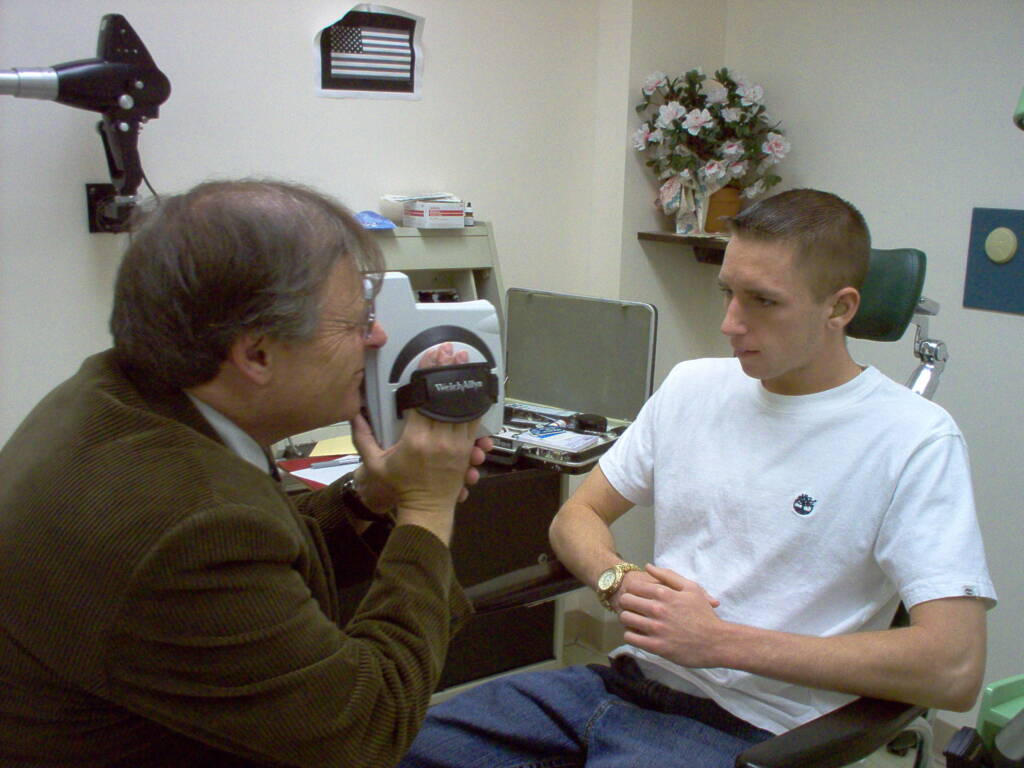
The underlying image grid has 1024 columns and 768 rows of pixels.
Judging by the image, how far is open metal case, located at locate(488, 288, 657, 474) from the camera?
6.72 feet

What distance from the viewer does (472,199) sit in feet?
8.43

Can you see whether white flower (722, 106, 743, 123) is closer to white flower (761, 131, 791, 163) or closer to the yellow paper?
white flower (761, 131, 791, 163)

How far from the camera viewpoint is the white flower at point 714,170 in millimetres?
2506

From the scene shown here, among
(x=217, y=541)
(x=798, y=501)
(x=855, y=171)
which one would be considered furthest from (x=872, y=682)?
(x=855, y=171)

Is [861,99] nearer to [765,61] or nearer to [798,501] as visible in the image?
[765,61]

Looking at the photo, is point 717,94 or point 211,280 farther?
point 717,94

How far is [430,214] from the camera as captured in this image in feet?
7.63

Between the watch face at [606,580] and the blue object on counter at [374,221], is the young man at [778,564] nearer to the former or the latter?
the watch face at [606,580]

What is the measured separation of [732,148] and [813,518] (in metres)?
1.42

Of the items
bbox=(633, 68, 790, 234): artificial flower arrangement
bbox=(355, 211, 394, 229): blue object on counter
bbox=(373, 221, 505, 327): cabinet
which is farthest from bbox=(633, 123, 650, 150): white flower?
bbox=(355, 211, 394, 229): blue object on counter

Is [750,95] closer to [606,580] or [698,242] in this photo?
[698,242]

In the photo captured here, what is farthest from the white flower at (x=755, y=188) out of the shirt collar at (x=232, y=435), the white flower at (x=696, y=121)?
the shirt collar at (x=232, y=435)

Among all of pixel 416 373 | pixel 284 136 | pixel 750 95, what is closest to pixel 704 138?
pixel 750 95

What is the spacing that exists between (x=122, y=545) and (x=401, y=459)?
0.34m
